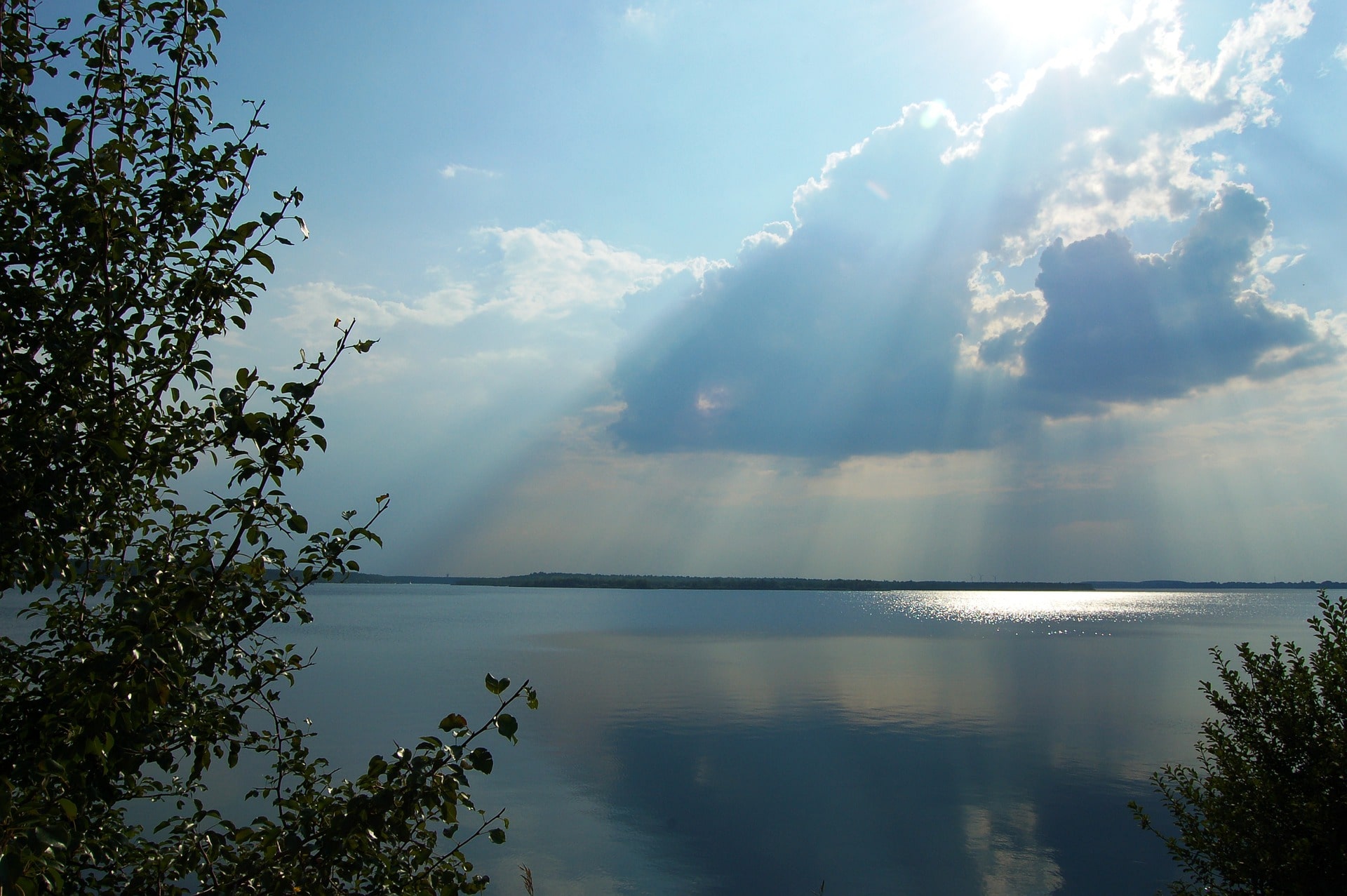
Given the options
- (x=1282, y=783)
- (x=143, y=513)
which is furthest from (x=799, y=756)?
(x=143, y=513)

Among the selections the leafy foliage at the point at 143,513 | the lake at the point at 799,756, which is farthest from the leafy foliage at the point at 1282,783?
the lake at the point at 799,756

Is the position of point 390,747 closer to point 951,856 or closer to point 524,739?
point 524,739

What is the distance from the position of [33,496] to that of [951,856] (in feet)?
73.3

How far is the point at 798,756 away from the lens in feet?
102

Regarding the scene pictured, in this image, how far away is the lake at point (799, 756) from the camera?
20.1m

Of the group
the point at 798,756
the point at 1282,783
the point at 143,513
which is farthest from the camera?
the point at 798,756

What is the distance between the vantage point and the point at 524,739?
34250 millimetres

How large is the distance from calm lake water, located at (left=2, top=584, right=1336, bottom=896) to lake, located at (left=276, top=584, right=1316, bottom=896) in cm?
12

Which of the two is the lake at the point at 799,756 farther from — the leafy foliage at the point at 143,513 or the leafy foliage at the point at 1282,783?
the leafy foliage at the point at 143,513

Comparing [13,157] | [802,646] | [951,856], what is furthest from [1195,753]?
[802,646]

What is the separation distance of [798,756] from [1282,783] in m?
23.9

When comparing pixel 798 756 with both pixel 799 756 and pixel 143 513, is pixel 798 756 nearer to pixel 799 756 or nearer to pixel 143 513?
pixel 799 756

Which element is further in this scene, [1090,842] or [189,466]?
[1090,842]

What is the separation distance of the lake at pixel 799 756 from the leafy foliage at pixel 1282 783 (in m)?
11.1
